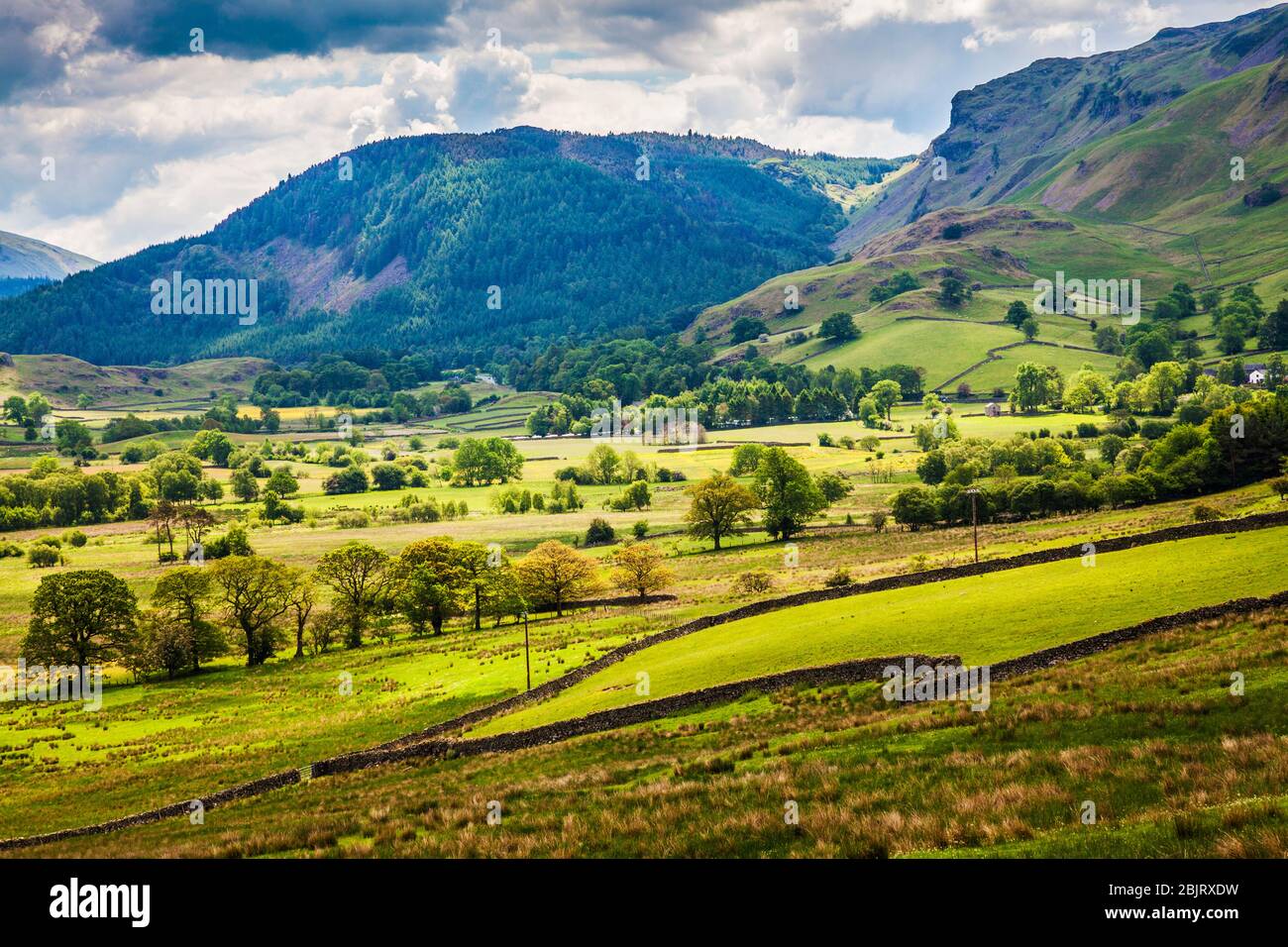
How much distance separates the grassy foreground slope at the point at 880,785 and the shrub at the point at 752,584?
37.0 meters

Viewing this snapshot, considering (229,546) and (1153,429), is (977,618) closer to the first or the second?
(229,546)

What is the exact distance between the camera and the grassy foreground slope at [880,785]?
46.9 ft

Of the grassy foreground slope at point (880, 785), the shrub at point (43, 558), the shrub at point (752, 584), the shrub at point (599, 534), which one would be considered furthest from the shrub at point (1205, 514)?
the shrub at point (43, 558)

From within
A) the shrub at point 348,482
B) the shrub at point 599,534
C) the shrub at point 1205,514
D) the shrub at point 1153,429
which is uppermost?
the shrub at point 1153,429

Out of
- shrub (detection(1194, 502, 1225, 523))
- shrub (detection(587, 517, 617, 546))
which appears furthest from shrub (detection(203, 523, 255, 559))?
shrub (detection(1194, 502, 1225, 523))

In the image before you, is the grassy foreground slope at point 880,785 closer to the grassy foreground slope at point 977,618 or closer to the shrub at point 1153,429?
the grassy foreground slope at point 977,618

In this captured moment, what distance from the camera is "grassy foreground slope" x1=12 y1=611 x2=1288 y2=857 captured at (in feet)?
46.9

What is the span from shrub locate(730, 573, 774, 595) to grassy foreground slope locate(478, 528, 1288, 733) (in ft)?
72.4

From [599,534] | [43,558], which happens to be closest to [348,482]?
[43,558]

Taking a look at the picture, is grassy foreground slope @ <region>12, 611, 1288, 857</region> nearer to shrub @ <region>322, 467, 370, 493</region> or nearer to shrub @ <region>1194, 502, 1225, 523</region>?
shrub @ <region>1194, 502, 1225, 523</region>

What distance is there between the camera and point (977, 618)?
121ft
